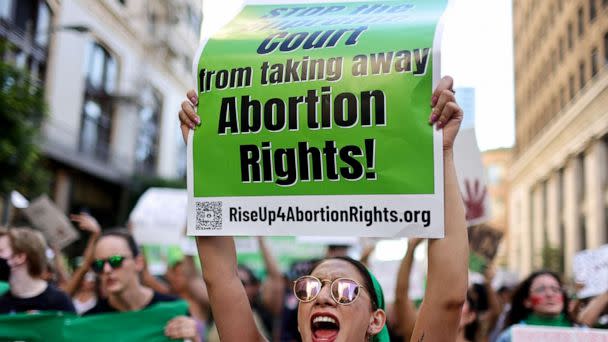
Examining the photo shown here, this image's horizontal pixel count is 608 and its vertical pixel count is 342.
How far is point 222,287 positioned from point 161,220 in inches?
237

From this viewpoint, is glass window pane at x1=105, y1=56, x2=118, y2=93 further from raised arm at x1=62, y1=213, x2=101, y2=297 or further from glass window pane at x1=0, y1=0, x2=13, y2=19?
raised arm at x1=62, y1=213, x2=101, y2=297

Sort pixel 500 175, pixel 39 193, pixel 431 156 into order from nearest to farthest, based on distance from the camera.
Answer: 1. pixel 431 156
2. pixel 39 193
3. pixel 500 175

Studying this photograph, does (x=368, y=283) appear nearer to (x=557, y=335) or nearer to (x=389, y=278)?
(x=557, y=335)

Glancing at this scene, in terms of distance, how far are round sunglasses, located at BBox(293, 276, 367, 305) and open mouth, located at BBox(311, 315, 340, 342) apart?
0.21 ft

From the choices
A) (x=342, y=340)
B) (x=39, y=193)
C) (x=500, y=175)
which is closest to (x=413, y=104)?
(x=342, y=340)

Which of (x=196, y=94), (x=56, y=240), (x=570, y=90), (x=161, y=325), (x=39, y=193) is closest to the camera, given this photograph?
(x=196, y=94)

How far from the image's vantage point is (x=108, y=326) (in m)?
3.63

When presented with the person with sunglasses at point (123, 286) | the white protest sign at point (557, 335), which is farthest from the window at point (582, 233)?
the person with sunglasses at point (123, 286)

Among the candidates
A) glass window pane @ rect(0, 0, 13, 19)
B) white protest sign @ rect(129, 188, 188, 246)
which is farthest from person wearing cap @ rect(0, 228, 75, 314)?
glass window pane @ rect(0, 0, 13, 19)

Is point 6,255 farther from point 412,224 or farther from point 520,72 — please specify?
point 520,72

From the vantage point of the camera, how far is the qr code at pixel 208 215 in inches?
96.3

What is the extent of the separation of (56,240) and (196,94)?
174 inches

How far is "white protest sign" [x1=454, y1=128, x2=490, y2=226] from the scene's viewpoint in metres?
4.63

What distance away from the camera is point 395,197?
7.32ft
